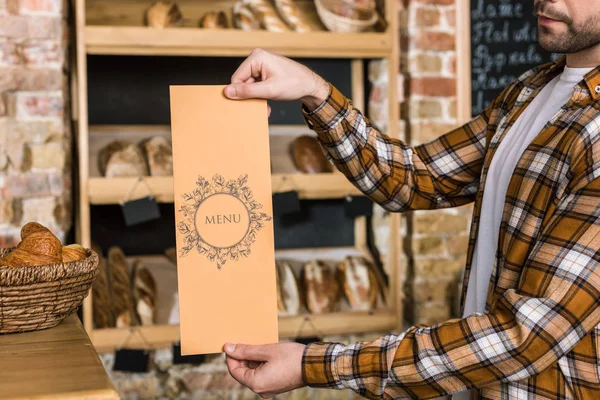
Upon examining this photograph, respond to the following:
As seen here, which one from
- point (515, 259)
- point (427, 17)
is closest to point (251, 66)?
point (515, 259)

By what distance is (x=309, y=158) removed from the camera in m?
2.44

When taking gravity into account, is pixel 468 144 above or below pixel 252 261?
above

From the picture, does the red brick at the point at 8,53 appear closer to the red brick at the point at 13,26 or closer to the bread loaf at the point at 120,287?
the red brick at the point at 13,26

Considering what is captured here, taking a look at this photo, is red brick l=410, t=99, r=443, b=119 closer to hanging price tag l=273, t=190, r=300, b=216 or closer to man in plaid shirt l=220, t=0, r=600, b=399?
hanging price tag l=273, t=190, r=300, b=216

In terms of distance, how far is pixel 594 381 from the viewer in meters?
1.11

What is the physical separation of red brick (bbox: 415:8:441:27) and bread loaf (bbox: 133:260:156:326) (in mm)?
1253

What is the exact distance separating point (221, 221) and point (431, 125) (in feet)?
5.00

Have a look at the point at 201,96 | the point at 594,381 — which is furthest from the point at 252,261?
the point at 594,381

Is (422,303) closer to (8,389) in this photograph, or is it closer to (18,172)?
(18,172)

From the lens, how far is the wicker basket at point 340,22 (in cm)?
237

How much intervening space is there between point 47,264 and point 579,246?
79cm

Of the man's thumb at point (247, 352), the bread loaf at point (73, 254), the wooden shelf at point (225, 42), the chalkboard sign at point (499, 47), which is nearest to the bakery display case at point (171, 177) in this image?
the wooden shelf at point (225, 42)

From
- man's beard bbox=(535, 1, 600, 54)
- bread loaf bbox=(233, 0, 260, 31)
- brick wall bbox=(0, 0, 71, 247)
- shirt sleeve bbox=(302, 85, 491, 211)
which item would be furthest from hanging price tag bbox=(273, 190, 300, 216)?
man's beard bbox=(535, 1, 600, 54)

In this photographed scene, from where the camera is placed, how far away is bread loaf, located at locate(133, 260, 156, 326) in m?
2.26
